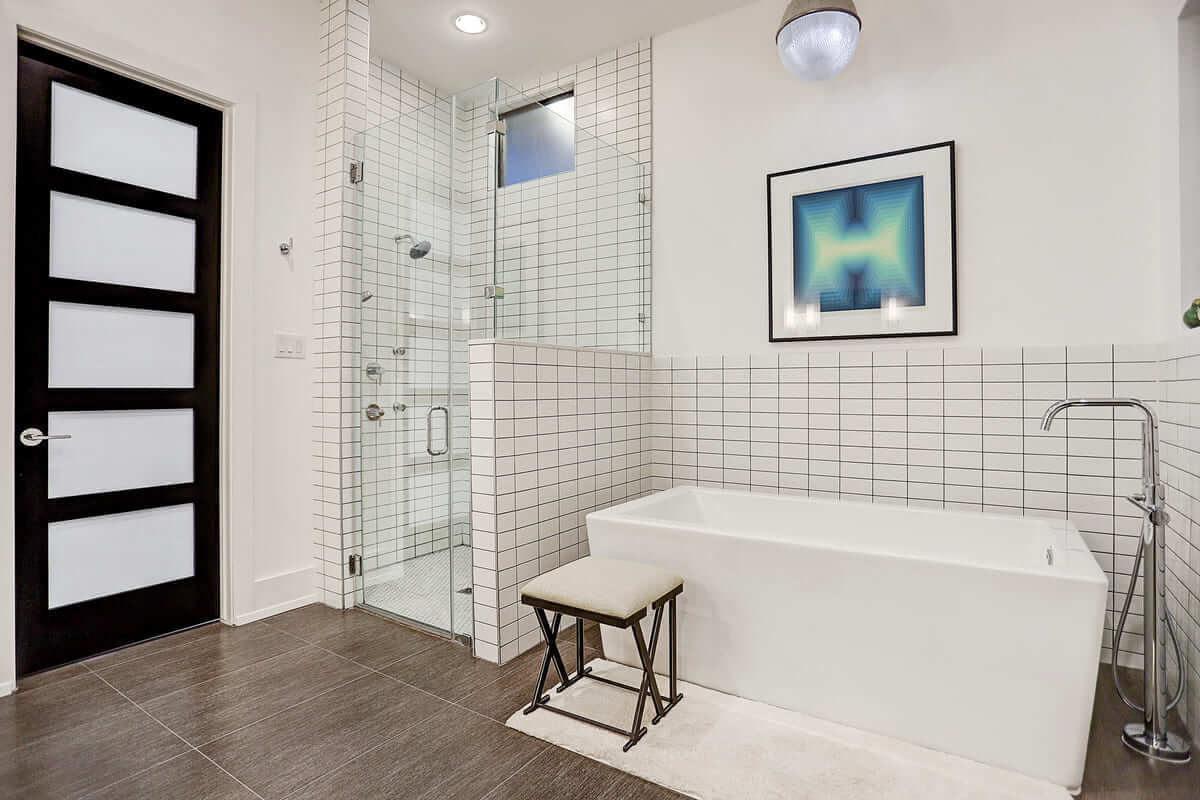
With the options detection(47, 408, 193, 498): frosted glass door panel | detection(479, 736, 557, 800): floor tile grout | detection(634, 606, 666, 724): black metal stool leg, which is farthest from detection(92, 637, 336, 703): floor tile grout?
detection(634, 606, 666, 724): black metal stool leg

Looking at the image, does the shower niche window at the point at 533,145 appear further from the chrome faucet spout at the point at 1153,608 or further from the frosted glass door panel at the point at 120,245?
the chrome faucet spout at the point at 1153,608

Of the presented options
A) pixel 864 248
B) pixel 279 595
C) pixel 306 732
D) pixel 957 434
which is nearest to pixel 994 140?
pixel 864 248

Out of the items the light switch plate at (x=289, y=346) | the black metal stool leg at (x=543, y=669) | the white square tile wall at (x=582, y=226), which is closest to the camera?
the black metal stool leg at (x=543, y=669)

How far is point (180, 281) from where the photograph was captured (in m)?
2.58

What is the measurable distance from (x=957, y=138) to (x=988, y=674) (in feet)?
6.82

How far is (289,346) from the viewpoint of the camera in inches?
115

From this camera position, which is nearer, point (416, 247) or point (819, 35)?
point (819, 35)

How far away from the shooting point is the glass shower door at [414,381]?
8.33 ft

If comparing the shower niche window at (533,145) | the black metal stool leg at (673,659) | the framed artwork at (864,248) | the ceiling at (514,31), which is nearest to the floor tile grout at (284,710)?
the black metal stool leg at (673,659)

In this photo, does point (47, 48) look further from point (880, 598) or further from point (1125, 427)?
point (1125, 427)

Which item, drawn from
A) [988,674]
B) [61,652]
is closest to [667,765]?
[988,674]

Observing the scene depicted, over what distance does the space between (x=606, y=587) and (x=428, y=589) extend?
54.0 inches

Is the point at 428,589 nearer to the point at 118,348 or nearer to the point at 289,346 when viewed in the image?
the point at 289,346

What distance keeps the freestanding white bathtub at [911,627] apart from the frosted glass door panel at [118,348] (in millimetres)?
1897
